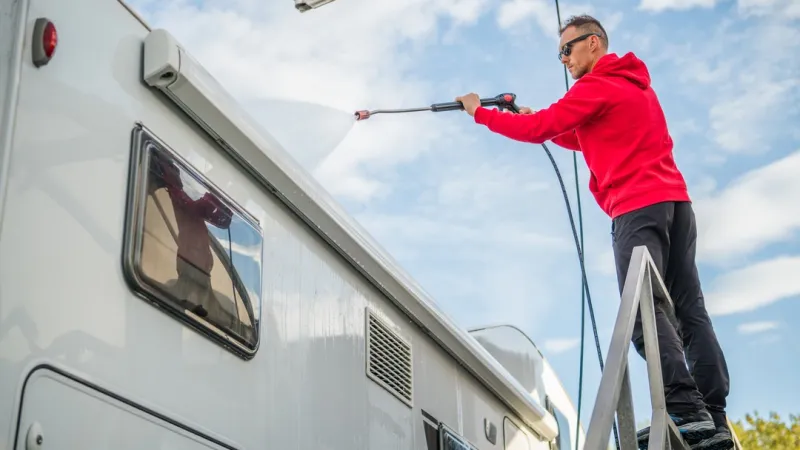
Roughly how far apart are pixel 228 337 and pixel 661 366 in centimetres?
169

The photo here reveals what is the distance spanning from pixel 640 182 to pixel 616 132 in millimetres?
260

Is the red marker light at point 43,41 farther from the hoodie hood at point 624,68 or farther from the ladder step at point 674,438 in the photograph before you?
the hoodie hood at point 624,68

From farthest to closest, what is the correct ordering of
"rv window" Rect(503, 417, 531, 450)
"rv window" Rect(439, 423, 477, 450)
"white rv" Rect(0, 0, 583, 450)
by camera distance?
"rv window" Rect(503, 417, 531, 450) → "rv window" Rect(439, 423, 477, 450) → "white rv" Rect(0, 0, 583, 450)

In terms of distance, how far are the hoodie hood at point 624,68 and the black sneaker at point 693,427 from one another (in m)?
1.49

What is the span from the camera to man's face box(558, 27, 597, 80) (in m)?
4.77

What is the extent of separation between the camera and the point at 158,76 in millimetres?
3006

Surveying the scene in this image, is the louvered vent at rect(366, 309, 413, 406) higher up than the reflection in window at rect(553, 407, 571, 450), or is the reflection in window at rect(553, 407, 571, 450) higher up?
the reflection in window at rect(553, 407, 571, 450)

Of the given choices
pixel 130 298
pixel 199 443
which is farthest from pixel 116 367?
pixel 199 443

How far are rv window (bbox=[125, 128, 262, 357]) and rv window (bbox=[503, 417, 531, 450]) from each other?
9.03ft

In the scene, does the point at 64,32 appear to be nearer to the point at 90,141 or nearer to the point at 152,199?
the point at 90,141

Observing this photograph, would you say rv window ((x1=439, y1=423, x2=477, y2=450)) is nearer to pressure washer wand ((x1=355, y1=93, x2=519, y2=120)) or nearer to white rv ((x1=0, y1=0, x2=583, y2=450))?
white rv ((x1=0, y1=0, x2=583, y2=450))

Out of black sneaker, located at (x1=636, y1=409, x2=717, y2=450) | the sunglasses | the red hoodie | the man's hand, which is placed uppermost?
the sunglasses

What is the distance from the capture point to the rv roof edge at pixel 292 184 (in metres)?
3.06

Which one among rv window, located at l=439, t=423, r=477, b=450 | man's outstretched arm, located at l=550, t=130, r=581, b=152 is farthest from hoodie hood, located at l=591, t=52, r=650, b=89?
rv window, located at l=439, t=423, r=477, b=450
